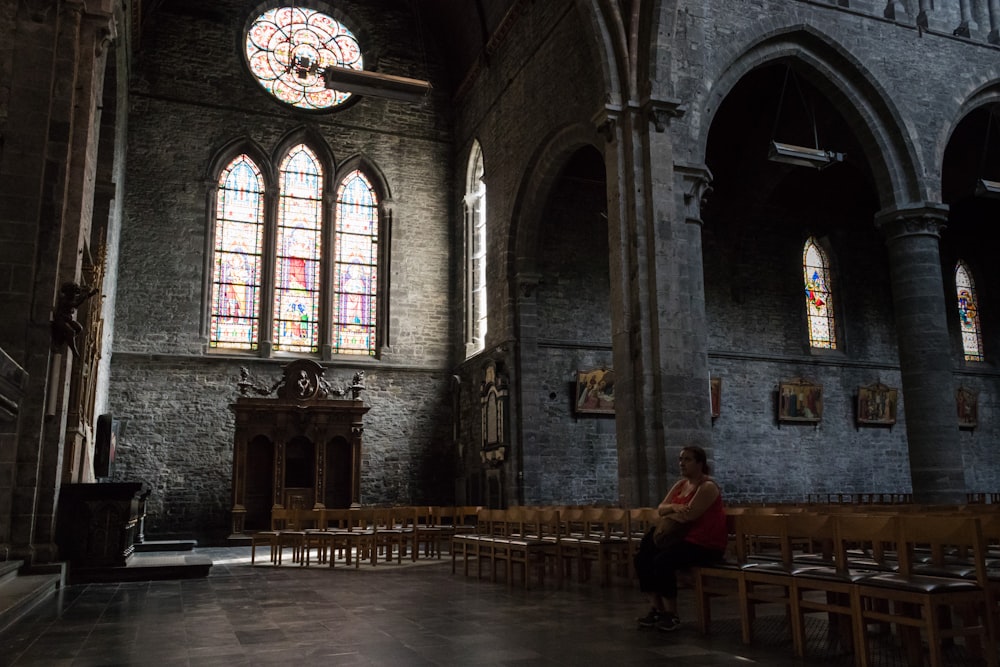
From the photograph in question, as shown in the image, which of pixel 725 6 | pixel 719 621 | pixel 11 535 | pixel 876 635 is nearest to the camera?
pixel 876 635

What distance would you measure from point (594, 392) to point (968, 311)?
433 inches

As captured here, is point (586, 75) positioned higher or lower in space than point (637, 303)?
higher

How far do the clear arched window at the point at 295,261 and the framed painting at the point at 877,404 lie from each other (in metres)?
10.9

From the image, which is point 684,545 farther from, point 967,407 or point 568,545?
point 967,407

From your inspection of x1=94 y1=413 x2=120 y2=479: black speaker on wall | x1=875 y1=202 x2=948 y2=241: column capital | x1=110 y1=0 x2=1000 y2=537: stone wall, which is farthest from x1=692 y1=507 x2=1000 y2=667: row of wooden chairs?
x1=94 y1=413 x2=120 y2=479: black speaker on wall

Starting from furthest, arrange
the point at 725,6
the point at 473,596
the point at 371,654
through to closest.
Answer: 1. the point at 725,6
2. the point at 473,596
3. the point at 371,654

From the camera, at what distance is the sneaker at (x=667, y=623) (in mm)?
4918

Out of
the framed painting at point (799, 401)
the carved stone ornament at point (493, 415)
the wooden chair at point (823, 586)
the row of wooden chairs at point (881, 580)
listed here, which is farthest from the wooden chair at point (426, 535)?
the framed painting at point (799, 401)

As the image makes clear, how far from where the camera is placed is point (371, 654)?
4.32m

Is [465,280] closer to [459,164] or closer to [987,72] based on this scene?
[459,164]

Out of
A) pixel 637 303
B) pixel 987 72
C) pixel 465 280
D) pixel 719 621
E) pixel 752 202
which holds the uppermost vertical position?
pixel 987 72

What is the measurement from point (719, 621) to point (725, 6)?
10302 mm

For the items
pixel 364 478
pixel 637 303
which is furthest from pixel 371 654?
pixel 364 478

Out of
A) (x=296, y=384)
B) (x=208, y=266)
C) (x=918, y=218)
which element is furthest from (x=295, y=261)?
(x=918, y=218)
